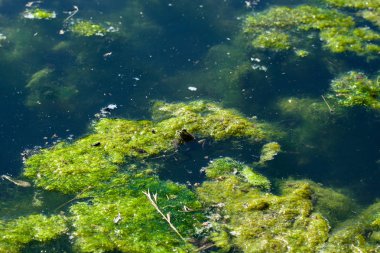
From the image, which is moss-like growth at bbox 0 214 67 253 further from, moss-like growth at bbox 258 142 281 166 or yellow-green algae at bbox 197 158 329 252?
moss-like growth at bbox 258 142 281 166

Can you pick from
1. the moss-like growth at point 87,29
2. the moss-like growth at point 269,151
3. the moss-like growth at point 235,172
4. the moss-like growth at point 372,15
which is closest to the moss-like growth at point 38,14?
the moss-like growth at point 87,29

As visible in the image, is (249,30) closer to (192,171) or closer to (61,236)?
(192,171)

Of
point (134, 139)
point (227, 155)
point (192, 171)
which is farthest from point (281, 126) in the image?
point (134, 139)

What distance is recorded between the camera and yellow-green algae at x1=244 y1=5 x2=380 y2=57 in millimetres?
6762

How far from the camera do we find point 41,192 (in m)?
4.73

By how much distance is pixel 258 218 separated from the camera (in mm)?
4465

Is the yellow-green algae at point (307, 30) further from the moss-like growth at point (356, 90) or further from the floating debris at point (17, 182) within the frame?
the floating debris at point (17, 182)

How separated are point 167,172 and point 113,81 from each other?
1.65m

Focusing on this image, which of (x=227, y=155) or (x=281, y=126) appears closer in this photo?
(x=227, y=155)

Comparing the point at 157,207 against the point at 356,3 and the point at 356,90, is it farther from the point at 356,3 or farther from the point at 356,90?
the point at 356,3

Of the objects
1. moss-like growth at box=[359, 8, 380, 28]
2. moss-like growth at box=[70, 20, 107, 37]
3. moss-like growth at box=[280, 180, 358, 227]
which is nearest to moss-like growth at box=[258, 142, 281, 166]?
moss-like growth at box=[280, 180, 358, 227]

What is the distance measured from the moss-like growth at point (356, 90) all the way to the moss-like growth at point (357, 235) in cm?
166

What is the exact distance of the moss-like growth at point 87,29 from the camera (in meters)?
6.82

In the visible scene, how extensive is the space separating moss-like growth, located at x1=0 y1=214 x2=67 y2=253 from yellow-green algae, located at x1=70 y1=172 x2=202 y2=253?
0.50ft
